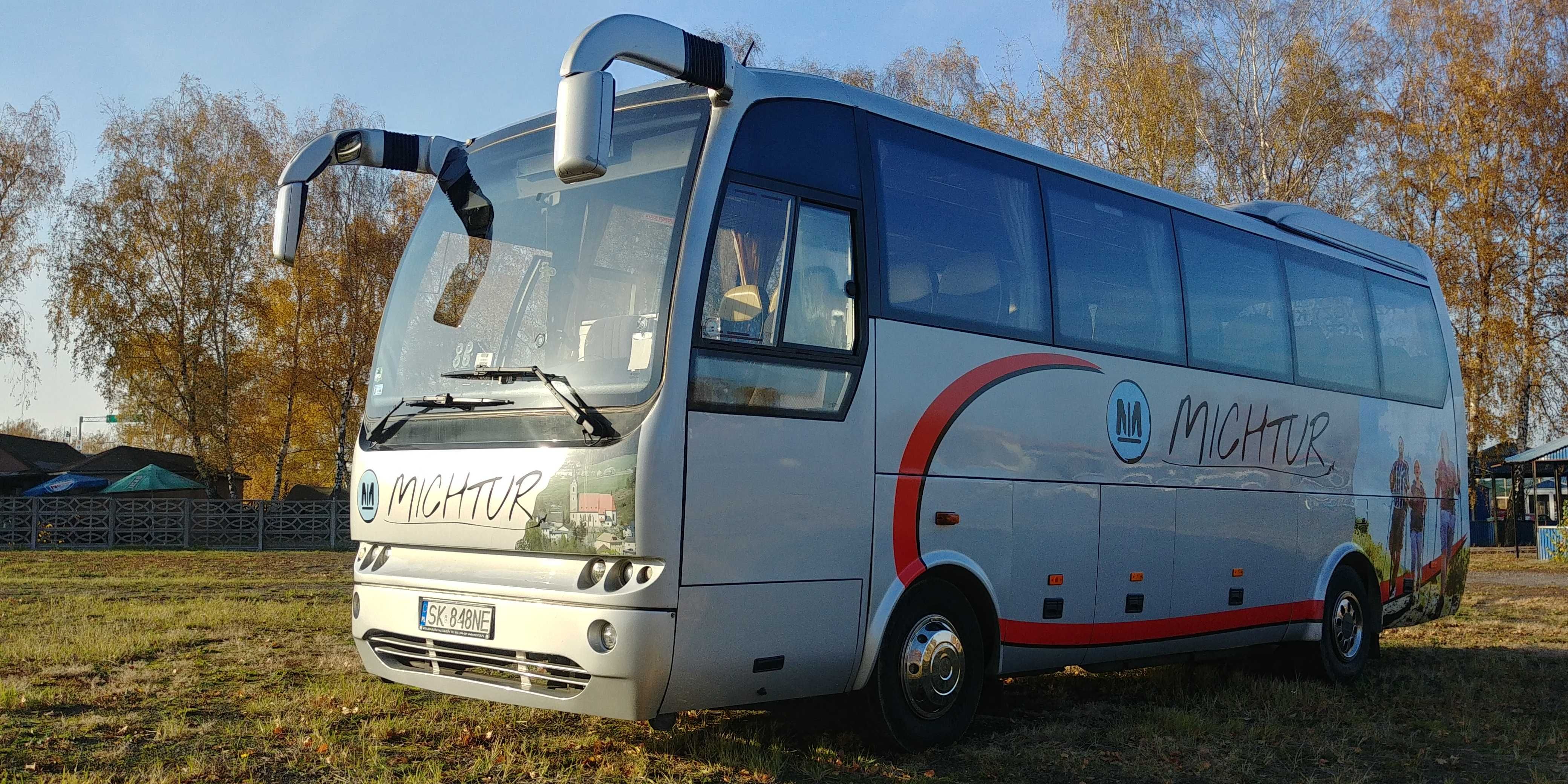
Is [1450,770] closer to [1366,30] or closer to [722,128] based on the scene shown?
[722,128]

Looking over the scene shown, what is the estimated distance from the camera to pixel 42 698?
25.1 ft

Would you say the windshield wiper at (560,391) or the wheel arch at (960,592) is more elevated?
the windshield wiper at (560,391)

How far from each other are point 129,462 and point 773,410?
1951 inches

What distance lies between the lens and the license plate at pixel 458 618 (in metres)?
6.02

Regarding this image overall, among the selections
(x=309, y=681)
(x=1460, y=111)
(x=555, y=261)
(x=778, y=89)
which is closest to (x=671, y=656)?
(x=555, y=261)

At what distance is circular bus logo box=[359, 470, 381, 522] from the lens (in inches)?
269

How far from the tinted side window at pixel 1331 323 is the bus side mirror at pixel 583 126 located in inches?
270

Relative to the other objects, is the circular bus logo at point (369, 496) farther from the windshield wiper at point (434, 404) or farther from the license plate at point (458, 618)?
the license plate at point (458, 618)

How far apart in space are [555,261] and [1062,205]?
3.38 metres

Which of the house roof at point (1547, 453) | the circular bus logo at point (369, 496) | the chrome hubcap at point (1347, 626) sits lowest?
the chrome hubcap at point (1347, 626)

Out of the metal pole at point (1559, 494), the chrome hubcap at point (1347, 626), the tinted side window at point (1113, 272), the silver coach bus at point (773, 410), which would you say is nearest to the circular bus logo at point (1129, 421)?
the silver coach bus at point (773, 410)

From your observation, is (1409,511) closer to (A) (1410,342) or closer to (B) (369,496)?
(A) (1410,342)

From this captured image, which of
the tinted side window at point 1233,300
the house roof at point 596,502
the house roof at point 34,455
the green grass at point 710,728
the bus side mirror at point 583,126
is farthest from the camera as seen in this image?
the house roof at point 34,455

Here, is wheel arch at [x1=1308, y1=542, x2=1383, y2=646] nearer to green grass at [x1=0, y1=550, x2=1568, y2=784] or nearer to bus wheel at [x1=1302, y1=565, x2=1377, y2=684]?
bus wheel at [x1=1302, y1=565, x2=1377, y2=684]
